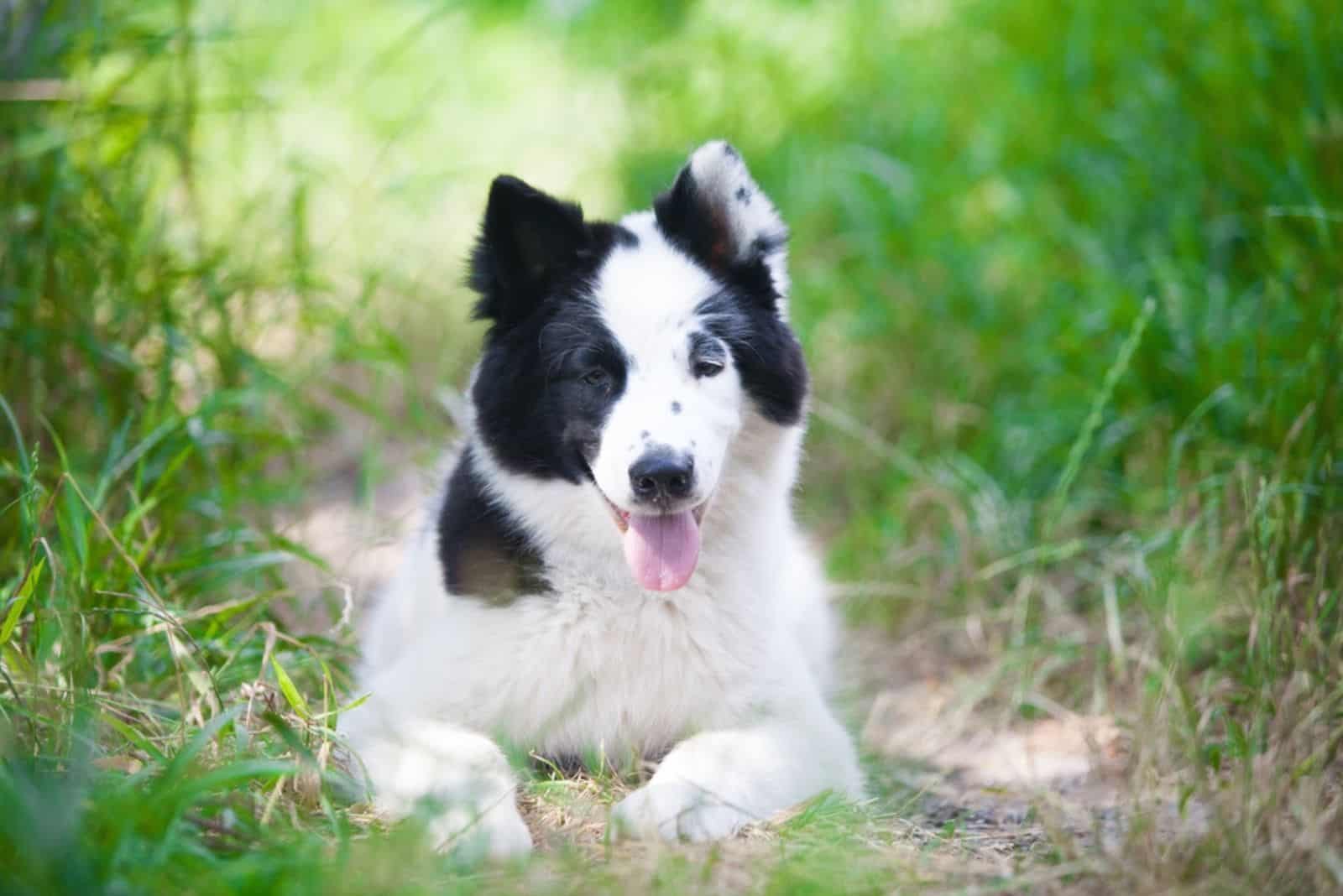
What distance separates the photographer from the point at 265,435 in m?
4.18

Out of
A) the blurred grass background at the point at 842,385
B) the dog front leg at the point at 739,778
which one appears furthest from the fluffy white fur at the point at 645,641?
the blurred grass background at the point at 842,385

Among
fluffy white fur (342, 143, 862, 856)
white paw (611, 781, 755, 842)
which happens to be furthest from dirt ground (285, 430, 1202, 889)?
fluffy white fur (342, 143, 862, 856)

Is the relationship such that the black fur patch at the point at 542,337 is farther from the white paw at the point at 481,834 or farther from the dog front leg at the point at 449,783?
the white paw at the point at 481,834

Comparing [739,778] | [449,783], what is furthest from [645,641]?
[449,783]

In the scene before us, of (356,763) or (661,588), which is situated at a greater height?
(661,588)

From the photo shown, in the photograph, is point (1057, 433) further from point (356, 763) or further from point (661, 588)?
point (356, 763)

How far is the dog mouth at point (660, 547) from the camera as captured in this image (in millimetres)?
2891

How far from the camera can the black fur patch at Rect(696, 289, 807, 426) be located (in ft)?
9.90

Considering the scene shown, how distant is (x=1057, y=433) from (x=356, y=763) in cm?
282

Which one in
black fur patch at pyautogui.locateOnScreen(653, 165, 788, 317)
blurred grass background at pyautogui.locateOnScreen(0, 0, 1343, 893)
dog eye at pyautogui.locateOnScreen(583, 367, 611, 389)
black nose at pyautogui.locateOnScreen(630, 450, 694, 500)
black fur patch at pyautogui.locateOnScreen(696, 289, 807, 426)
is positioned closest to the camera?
blurred grass background at pyautogui.locateOnScreen(0, 0, 1343, 893)

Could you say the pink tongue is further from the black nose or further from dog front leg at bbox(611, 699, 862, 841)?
dog front leg at bbox(611, 699, 862, 841)

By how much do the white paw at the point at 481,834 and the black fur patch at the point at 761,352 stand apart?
3.67ft

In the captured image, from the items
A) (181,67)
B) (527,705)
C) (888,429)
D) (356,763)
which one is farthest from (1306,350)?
(181,67)

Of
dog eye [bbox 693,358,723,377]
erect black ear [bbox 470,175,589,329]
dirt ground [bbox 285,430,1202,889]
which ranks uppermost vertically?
erect black ear [bbox 470,175,589,329]
